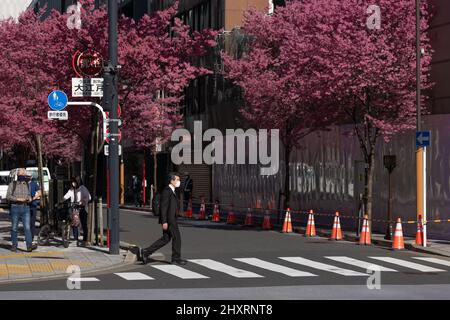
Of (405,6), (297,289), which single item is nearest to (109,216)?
(297,289)

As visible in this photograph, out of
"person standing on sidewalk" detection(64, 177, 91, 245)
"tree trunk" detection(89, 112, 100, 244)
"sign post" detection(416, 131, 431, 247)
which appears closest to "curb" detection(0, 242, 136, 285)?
"tree trunk" detection(89, 112, 100, 244)

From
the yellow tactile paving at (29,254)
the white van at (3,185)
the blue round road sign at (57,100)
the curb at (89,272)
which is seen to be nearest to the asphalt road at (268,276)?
the curb at (89,272)

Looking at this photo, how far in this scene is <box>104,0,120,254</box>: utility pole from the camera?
22.5 metres

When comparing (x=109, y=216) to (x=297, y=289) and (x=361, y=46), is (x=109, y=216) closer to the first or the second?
(x=297, y=289)

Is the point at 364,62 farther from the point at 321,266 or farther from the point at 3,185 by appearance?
the point at 3,185

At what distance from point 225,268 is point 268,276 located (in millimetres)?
1872

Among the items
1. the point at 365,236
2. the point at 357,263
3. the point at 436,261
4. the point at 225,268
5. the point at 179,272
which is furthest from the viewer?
the point at 365,236

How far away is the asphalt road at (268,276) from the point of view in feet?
48.2

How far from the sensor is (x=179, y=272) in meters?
18.5

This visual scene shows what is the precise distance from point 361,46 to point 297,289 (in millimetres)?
14876

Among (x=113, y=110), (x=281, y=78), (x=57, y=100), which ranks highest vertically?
(x=281, y=78)

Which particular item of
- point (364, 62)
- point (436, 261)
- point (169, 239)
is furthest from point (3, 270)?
point (364, 62)

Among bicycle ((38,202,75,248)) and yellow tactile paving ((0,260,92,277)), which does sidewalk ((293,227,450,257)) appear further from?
yellow tactile paving ((0,260,92,277))

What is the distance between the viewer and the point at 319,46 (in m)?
30.2
